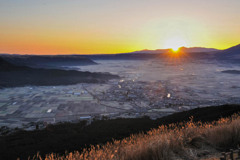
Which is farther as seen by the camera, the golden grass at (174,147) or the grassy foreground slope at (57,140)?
the grassy foreground slope at (57,140)

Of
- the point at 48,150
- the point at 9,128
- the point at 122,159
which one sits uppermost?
the point at 122,159

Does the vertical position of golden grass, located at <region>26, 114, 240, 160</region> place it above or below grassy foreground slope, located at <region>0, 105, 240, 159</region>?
above

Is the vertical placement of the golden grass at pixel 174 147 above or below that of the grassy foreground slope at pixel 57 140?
above

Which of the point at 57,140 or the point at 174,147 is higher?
the point at 174,147

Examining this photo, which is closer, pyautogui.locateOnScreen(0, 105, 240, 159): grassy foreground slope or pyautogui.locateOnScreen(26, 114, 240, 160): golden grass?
pyautogui.locateOnScreen(26, 114, 240, 160): golden grass

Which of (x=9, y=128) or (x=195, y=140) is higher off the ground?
(x=195, y=140)

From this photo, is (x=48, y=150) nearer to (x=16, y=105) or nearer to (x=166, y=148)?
(x=166, y=148)

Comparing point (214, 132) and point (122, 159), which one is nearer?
point (122, 159)

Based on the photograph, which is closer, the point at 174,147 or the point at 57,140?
the point at 174,147

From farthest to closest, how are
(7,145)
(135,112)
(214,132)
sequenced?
(135,112), (7,145), (214,132)

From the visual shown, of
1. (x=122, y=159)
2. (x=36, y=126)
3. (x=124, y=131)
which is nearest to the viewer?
(x=122, y=159)

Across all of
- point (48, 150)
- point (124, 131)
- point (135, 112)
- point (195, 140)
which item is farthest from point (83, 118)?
point (195, 140)
